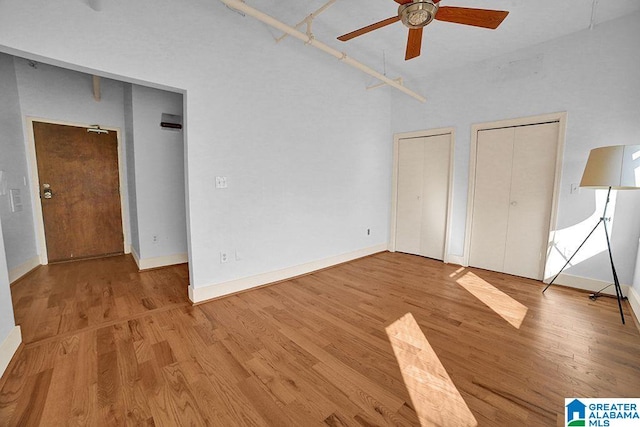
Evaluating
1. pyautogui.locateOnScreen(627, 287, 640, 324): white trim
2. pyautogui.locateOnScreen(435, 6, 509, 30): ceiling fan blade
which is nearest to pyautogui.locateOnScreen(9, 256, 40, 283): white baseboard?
pyautogui.locateOnScreen(435, 6, 509, 30): ceiling fan blade

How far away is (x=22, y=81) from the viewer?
3.57m

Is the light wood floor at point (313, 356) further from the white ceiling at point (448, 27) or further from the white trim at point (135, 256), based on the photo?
the white ceiling at point (448, 27)

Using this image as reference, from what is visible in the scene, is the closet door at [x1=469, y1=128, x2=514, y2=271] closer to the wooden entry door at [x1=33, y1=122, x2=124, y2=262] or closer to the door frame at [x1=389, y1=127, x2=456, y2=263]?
the door frame at [x1=389, y1=127, x2=456, y2=263]

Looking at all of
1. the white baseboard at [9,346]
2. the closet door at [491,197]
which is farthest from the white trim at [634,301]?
the white baseboard at [9,346]

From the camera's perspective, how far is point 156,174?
3.90m

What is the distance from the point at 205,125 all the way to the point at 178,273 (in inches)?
87.0

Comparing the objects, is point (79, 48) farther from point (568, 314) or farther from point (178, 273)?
point (568, 314)

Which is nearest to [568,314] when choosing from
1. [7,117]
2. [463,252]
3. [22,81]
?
[463,252]

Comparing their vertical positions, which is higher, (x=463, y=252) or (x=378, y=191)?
(x=378, y=191)

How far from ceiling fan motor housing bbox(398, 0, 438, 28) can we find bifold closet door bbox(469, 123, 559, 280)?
270cm

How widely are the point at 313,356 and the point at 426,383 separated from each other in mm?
776

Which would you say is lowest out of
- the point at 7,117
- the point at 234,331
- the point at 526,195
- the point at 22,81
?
the point at 234,331

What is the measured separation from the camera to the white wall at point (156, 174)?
370cm

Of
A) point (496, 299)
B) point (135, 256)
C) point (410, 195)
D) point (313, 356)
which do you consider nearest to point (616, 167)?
point (496, 299)
